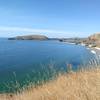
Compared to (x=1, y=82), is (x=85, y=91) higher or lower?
higher

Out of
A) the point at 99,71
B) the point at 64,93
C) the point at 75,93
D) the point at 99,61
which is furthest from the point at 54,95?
the point at 99,61

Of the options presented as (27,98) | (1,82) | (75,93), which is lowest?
(1,82)

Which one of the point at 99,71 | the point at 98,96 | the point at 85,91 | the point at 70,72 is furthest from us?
the point at 70,72

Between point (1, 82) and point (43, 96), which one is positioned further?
point (1, 82)

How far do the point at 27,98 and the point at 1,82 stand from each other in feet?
69.4

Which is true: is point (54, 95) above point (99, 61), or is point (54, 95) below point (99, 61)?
below

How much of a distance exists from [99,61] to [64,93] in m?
2.35

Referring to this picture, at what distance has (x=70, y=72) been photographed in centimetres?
730

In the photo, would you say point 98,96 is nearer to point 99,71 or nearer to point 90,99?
point 90,99

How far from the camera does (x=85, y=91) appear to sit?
4414 millimetres

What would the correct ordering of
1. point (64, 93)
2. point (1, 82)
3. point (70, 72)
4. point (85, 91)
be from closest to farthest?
point (85, 91) → point (64, 93) → point (70, 72) → point (1, 82)

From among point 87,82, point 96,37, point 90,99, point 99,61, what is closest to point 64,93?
point 87,82

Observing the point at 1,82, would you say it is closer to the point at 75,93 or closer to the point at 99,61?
the point at 99,61

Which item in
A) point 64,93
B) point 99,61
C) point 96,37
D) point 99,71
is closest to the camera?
point 64,93
